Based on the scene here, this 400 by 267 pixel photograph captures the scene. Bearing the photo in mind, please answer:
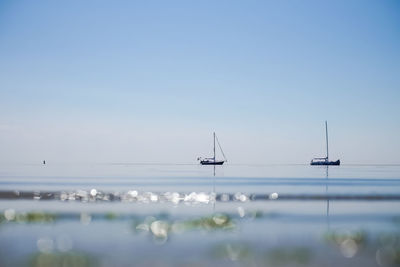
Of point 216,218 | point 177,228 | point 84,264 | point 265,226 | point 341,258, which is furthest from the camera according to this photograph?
point 216,218

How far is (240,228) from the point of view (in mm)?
23719

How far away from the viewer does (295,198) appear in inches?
1731

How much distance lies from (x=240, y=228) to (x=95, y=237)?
27.1 feet

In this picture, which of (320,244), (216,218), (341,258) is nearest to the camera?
(341,258)

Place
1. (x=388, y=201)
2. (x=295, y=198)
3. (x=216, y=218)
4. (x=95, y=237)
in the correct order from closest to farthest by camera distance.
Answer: (x=95, y=237)
(x=216, y=218)
(x=388, y=201)
(x=295, y=198)

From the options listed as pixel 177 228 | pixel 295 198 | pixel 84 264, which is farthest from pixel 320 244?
pixel 295 198

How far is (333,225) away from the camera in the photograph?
25469 millimetres

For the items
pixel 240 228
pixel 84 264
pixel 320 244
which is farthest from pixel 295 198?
pixel 84 264

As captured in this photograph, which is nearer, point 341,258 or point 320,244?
point 341,258

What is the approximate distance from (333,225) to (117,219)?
13.9 metres

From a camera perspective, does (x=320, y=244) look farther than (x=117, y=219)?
No

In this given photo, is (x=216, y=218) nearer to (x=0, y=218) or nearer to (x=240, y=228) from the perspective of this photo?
(x=240, y=228)

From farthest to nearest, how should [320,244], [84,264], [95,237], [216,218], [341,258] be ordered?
[216,218] → [95,237] → [320,244] → [341,258] → [84,264]

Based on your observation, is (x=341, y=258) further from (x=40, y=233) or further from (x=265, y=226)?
(x=40, y=233)
